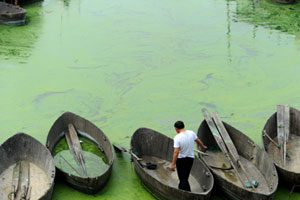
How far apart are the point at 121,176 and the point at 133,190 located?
310 millimetres

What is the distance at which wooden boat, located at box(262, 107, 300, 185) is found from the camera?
480 cm

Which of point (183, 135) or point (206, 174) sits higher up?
point (183, 135)

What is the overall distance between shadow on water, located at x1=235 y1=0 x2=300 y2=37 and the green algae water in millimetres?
6649

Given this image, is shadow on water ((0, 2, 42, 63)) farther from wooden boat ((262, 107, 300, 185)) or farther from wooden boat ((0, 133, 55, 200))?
wooden boat ((262, 107, 300, 185))

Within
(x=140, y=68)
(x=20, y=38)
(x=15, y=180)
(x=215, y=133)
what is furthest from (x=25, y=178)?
(x=20, y=38)

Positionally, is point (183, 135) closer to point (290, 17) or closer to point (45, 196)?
point (45, 196)

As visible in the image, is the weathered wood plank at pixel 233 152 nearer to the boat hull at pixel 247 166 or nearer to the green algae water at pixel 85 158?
the boat hull at pixel 247 166

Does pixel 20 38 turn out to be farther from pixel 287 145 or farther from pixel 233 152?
pixel 287 145

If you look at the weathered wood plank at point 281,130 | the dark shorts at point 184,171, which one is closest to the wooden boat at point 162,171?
the dark shorts at point 184,171

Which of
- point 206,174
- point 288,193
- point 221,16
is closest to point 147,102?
point 206,174

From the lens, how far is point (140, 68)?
8.07m

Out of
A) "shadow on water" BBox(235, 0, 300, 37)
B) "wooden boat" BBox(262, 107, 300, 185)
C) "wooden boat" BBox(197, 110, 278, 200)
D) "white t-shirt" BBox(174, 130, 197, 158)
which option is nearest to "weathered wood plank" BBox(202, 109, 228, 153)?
"wooden boat" BBox(197, 110, 278, 200)

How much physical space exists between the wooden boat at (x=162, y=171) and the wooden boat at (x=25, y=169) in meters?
1.07

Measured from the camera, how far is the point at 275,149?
5574 mm
